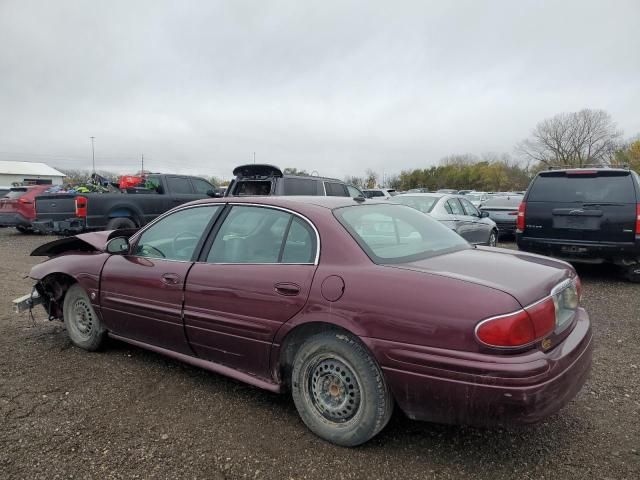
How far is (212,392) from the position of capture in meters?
3.38

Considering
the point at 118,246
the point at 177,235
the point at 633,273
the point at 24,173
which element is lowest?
the point at 633,273

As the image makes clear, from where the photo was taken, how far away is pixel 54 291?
4.48 metres

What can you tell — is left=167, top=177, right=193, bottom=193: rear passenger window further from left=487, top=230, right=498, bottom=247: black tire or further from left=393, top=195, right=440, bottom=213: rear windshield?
left=487, top=230, right=498, bottom=247: black tire

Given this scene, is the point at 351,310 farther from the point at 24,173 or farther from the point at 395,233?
the point at 24,173

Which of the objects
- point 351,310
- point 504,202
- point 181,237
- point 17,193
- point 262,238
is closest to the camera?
point 351,310

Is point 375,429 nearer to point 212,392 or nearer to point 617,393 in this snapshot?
point 212,392

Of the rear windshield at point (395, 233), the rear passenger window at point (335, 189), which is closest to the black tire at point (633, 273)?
the rear windshield at point (395, 233)

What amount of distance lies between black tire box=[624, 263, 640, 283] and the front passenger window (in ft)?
21.2

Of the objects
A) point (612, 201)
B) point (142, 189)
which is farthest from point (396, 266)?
point (142, 189)

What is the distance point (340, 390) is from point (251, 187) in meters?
6.21

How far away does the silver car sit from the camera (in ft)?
27.1

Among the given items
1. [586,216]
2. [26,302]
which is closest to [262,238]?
[26,302]

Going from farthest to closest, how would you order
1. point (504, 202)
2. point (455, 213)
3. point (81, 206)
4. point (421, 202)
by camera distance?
point (504, 202)
point (81, 206)
point (455, 213)
point (421, 202)

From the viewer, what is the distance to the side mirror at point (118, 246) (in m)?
3.79
